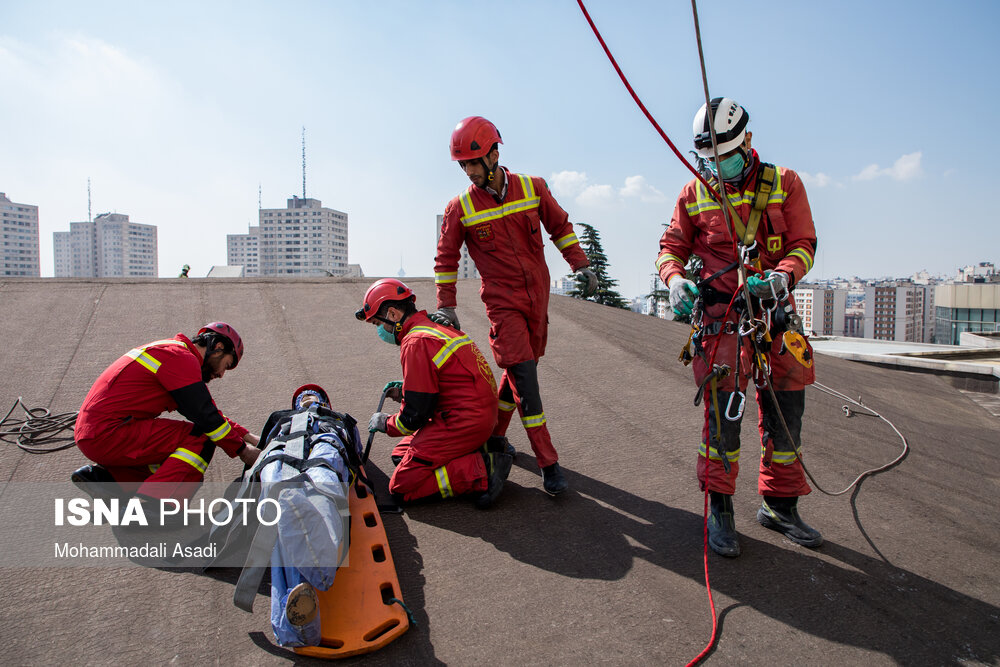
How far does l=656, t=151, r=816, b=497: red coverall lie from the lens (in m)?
2.87

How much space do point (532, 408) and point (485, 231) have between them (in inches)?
43.3

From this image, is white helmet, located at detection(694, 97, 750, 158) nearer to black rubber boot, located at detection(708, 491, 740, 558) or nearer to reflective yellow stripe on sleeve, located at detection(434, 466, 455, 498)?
black rubber boot, located at detection(708, 491, 740, 558)

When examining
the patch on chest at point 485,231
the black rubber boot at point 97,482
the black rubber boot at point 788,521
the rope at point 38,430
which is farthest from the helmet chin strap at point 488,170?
the rope at point 38,430

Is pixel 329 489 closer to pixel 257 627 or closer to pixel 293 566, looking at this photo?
pixel 293 566

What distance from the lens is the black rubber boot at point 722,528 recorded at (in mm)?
2660

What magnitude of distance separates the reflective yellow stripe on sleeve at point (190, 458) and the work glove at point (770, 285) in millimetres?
2835

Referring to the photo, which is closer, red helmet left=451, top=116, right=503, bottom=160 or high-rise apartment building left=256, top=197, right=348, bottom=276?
red helmet left=451, top=116, right=503, bottom=160

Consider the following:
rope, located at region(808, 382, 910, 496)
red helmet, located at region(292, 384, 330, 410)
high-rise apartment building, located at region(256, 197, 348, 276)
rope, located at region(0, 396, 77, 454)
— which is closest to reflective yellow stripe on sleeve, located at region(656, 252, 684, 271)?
rope, located at region(808, 382, 910, 496)

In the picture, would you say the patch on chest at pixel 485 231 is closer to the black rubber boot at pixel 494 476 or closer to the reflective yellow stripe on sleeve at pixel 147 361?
the black rubber boot at pixel 494 476

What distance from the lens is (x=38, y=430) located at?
3914 millimetres

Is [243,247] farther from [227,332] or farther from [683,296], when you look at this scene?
[683,296]

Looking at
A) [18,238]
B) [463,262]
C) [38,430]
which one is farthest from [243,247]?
[38,430]

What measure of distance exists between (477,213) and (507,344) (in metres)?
0.82

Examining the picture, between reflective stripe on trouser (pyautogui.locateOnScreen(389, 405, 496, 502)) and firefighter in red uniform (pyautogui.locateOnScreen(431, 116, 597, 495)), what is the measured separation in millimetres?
376
